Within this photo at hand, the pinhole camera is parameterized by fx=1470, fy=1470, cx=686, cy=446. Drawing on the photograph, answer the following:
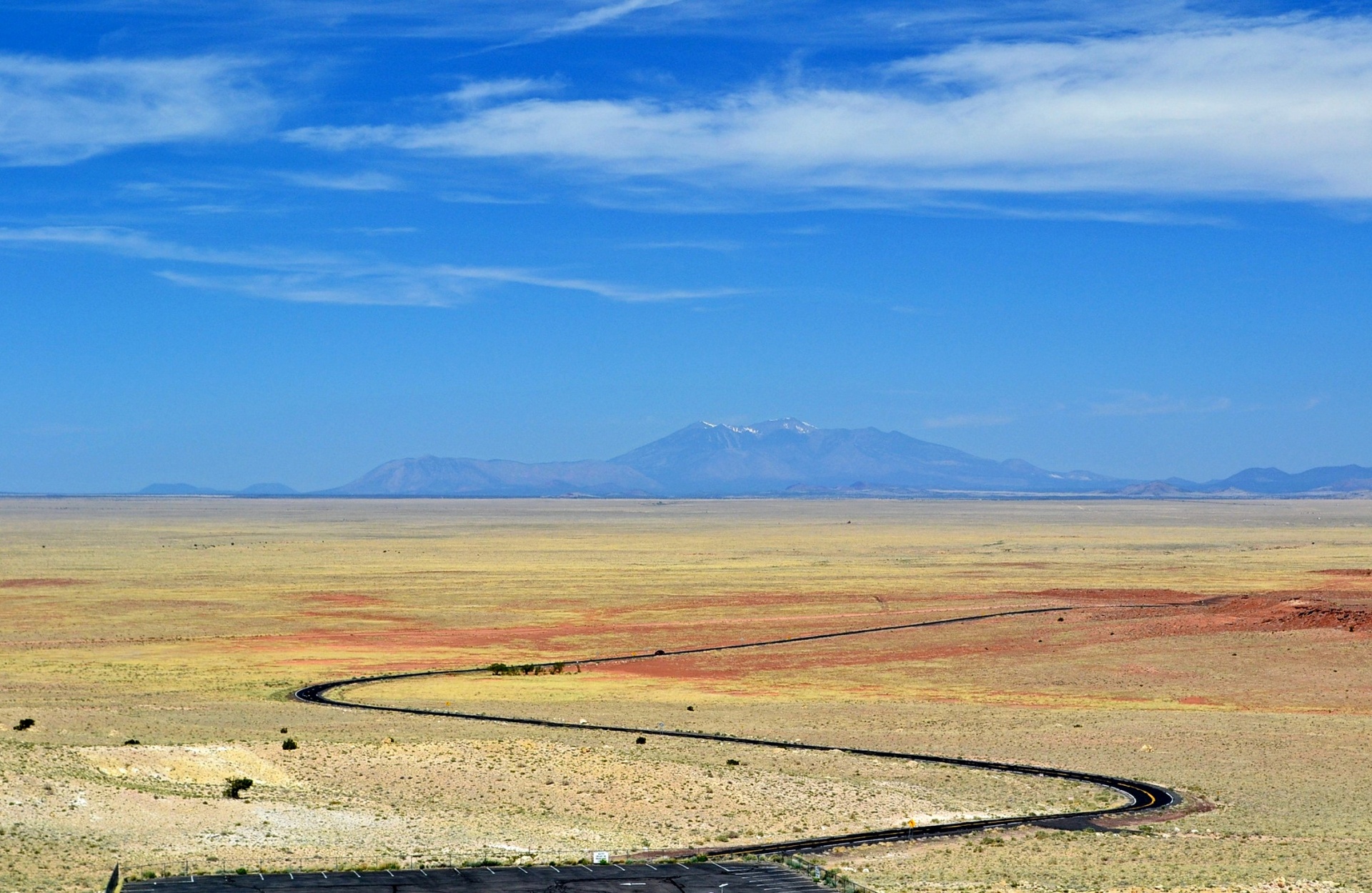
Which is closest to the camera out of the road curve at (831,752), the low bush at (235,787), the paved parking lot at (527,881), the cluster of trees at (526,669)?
the paved parking lot at (527,881)

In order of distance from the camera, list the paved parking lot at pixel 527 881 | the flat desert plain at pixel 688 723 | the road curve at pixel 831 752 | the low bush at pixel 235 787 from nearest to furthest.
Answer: the paved parking lot at pixel 527 881
the flat desert plain at pixel 688 723
the road curve at pixel 831 752
the low bush at pixel 235 787

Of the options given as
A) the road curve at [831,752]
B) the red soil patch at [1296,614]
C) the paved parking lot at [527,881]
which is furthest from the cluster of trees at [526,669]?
the red soil patch at [1296,614]

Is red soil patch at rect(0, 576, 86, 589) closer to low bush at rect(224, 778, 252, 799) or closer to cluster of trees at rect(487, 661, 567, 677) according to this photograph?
cluster of trees at rect(487, 661, 567, 677)

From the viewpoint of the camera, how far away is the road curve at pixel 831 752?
106 ft

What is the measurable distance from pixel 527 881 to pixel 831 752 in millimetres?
17261

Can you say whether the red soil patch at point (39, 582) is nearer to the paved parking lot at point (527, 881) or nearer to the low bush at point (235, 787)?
the low bush at point (235, 787)

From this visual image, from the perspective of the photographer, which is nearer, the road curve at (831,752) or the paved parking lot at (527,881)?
the paved parking lot at (527,881)

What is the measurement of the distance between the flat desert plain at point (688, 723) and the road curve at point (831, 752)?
84 centimetres

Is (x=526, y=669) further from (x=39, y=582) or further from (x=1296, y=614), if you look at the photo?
(x=39, y=582)

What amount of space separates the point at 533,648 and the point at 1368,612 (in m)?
41.9

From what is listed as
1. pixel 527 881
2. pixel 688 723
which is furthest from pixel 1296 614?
pixel 527 881

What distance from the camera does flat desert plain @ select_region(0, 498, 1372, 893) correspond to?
101 ft

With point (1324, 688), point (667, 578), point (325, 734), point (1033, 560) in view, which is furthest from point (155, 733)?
point (1033, 560)

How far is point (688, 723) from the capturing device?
158 ft
